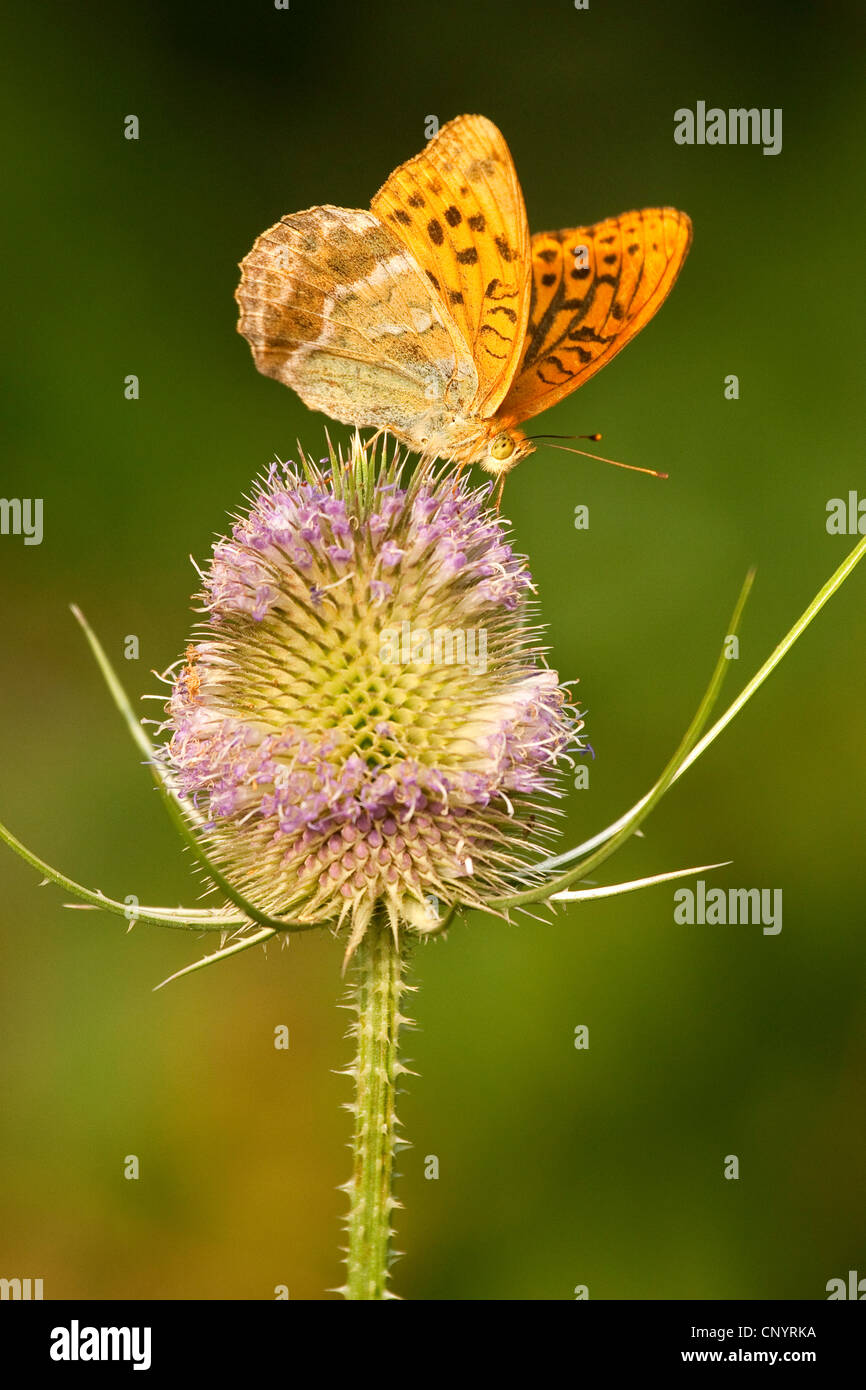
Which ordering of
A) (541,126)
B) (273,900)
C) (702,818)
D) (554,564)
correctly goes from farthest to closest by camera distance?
(541,126)
(554,564)
(702,818)
(273,900)

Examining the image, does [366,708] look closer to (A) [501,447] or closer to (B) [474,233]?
(A) [501,447]

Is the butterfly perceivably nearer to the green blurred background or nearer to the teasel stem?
the teasel stem

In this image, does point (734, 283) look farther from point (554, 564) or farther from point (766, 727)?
point (766, 727)

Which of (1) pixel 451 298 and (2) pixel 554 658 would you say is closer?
(1) pixel 451 298

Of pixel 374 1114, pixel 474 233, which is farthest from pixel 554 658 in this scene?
pixel 374 1114

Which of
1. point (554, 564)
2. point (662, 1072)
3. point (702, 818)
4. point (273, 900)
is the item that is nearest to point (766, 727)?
point (702, 818)

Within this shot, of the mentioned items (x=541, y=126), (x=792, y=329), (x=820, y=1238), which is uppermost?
(x=541, y=126)

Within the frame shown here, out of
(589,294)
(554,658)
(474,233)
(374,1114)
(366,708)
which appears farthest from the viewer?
(554,658)
